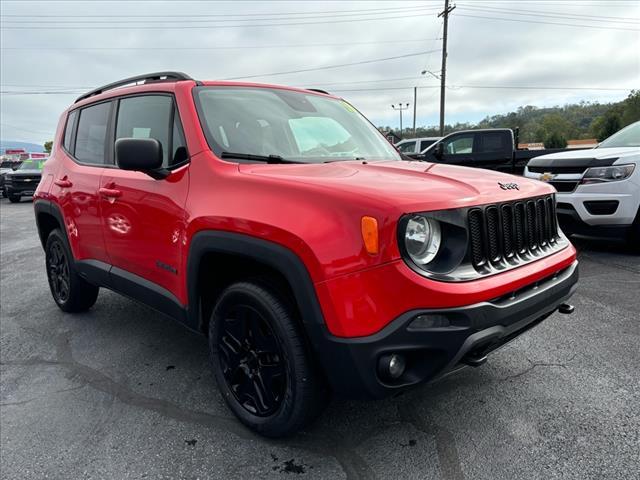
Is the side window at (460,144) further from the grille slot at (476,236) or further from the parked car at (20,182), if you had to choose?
the parked car at (20,182)

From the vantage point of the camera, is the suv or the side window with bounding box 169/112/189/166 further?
the side window with bounding box 169/112/189/166

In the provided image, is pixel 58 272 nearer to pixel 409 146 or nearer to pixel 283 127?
pixel 283 127

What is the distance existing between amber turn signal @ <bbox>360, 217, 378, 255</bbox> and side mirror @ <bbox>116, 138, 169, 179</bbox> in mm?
1392

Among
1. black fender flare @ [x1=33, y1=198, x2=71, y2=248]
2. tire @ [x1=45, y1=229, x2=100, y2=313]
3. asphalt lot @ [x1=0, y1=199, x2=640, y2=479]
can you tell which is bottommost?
asphalt lot @ [x1=0, y1=199, x2=640, y2=479]

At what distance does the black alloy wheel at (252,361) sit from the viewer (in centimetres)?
227

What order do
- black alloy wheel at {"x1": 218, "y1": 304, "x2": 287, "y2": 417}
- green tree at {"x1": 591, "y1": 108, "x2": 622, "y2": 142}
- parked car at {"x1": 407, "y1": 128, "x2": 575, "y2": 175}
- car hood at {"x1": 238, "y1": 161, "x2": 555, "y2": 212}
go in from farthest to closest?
green tree at {"x1": 591, "y1": 108, "x2": 622, "y2": 142}
parked car at {"x1": 407, "y1": 128, "x2": 575, "y2": 175}
black alloy wheel at {"x1": 218, "y1": 304, "x2": 287, "y2": 417}
car hood at {"x1": 238, "y1": 161, "x2": 555, "y2": 212}

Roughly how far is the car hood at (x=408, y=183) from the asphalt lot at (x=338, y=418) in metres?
1.01

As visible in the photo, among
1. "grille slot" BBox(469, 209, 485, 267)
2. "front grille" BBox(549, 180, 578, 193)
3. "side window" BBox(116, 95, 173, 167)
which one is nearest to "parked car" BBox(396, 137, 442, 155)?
"front grille" BBox(549, 180, 578, 193)

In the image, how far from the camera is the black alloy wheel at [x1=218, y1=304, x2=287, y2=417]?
227 centimetres

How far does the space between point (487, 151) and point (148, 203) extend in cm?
888

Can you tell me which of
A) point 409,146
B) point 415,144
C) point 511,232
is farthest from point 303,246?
point 409,146

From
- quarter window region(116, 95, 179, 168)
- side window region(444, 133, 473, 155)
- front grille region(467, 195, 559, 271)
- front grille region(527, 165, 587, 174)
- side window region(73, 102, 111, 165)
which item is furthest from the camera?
side window region(444, 133, 473, 155)

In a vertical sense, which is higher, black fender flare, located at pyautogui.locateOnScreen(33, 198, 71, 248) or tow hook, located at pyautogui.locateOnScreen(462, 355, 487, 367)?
black fender flare, located at pyautogui.locateOnScreen(33, 198, 71, 248)

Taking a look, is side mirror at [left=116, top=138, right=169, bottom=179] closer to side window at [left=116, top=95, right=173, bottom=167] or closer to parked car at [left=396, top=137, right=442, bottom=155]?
side window at [left=116, top=95, right=173, bottom=167]
